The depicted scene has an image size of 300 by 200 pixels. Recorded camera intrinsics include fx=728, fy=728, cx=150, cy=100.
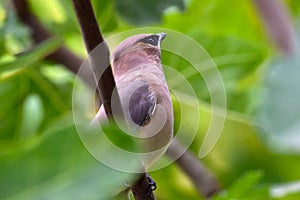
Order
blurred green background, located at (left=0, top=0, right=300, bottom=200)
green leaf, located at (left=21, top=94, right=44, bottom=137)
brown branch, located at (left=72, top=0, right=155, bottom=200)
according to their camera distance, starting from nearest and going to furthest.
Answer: brown branch, located at (left=72, top=0, right=155, bottom=200)
blurred green background, located at (left=0, top=0, right=300, bottom=200)
green leaf, located at (left=21, top=94, right=44, bottom=137)

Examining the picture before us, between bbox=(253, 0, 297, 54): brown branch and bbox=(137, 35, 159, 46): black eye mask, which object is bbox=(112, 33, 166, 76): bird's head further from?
bbox=(253, 0, 297, 54): brown branch

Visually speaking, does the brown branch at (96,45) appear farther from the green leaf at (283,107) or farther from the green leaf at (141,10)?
the green leaf at (141,10)

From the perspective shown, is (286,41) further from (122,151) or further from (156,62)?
(122,151)

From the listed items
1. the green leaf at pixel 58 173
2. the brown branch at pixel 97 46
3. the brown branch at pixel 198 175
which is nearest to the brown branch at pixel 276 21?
the brown branch at pixel 198 175

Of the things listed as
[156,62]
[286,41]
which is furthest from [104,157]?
[286,41]

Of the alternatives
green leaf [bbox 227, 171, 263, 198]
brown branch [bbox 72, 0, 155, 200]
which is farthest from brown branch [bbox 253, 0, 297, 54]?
brown branch [bbox 72, 0, 155, 200]
